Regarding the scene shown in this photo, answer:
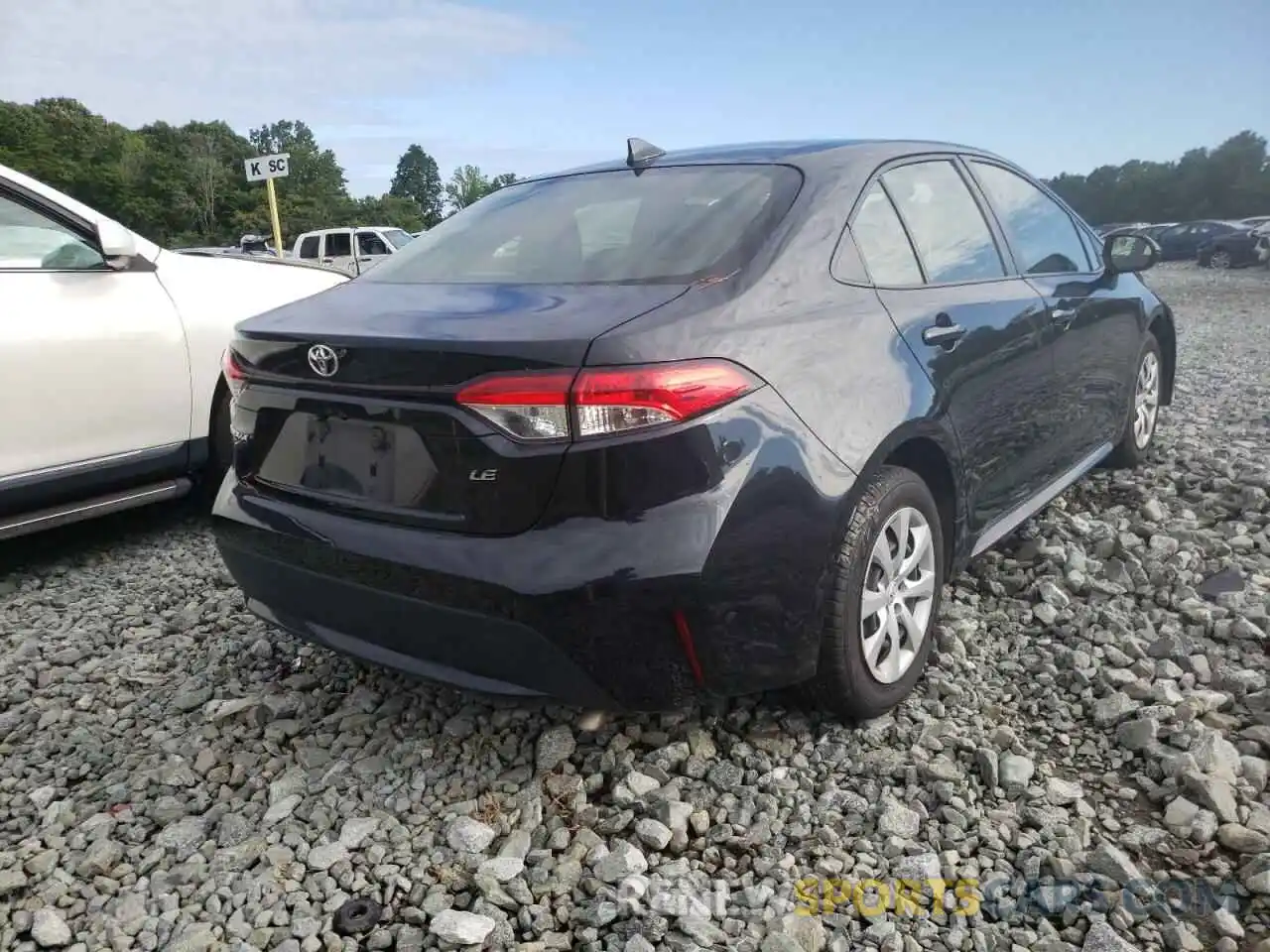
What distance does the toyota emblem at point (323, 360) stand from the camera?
7.07 ft

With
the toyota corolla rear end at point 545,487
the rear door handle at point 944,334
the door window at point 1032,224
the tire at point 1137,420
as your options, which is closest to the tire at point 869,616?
the toyota corolla rear end at point 545,487

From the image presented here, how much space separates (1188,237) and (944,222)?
29965 mm

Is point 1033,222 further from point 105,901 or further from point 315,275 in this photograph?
point 105,901

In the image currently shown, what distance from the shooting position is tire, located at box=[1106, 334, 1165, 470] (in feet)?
14.4

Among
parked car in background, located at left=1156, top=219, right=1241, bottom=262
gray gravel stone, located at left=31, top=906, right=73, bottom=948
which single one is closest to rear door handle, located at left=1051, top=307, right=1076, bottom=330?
gray gravel stone, located at left=31, top=906, right=73, bottom=948

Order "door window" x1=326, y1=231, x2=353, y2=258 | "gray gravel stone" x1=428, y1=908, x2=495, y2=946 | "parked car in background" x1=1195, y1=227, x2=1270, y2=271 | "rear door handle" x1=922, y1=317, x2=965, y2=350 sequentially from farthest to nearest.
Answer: "parked car in background" x1=1195, y1=227, x2=1270, y2=271 → "door window" x1=326, y1=231, x2=353, y2=258 → "rear door handle" x1=922, y1=317, x2=965, y2=350 → "gray gravel stone" x1=428, y1=908, x2=495, y2=946

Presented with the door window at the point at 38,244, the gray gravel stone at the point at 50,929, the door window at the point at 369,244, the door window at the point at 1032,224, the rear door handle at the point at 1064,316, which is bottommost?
the gray gravel stone at the point at 50,929

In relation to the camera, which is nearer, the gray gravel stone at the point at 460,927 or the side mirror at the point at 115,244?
the gray gravel stone at the point at 460,927

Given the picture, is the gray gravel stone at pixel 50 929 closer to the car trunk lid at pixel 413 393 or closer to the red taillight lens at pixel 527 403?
the car trunk lid at pixel 413 393

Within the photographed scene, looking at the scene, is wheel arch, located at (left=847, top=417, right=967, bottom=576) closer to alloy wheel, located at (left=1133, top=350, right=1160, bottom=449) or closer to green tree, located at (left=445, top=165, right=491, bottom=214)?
alloy wheel, located at (left=1133, top=350, right=1160, bottom=449)

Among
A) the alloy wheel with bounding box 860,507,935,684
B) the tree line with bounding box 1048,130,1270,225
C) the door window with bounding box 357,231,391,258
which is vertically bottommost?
the alloy wheel with bounding box 860,507,935,684

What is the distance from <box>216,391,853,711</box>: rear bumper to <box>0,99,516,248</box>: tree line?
Result: 61.1 metres

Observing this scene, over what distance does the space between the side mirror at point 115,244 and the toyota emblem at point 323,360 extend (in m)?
2.10

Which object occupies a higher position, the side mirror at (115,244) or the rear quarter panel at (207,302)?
the side mirror at (115,244)
